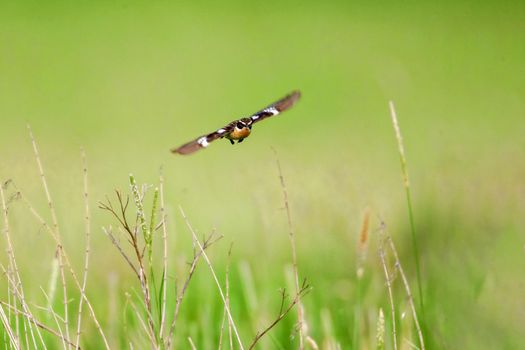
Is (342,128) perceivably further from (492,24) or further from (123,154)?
(492,24)

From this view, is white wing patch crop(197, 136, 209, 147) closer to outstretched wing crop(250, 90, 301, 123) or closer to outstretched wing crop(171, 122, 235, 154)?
outstretched wing crop(171, 122, 235, 154)

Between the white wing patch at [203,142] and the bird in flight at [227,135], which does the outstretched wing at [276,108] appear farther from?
the white wing patch at [203,142]

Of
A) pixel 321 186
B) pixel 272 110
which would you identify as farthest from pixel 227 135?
pixel 321 186

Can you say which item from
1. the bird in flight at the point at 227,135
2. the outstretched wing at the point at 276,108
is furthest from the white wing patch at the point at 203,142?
the outstretched wing at the point at 276,108

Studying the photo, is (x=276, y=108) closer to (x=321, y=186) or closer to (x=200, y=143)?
(x=200, y=143)

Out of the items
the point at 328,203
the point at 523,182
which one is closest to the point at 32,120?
the point at 328,203

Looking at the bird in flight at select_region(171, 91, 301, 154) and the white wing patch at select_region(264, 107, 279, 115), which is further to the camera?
the white wing patch at select_region(264, 107, 279, 115)

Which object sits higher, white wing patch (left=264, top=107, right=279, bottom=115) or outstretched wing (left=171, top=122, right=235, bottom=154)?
white wing patch (left=264, top=107, right=279, bottom=115)

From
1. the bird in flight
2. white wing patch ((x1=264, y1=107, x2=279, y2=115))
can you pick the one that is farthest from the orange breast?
white wing patch ((x1=264, y1=107, x2=279, y2=115))
